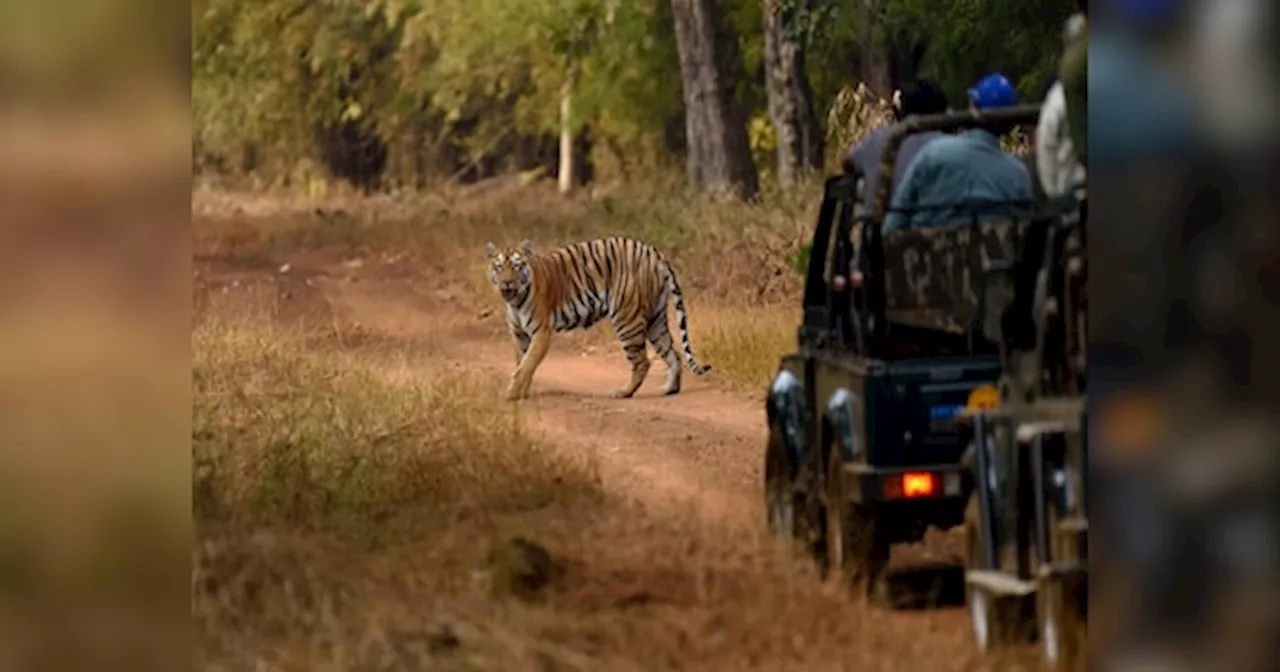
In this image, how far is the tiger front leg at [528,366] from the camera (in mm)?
3377

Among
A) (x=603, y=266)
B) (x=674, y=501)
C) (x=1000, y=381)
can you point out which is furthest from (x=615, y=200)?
(x=1000, y=381)

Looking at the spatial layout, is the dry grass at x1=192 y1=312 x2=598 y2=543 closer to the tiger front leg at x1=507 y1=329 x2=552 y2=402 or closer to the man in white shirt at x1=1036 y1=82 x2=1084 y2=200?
the tiger front leg at x1=507 y1=329 x2=552 y2=402

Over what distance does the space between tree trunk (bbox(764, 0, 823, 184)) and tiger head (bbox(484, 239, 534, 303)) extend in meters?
0.44

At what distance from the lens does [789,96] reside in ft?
11.3

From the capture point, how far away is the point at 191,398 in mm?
3139

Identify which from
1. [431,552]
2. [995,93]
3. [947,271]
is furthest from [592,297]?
[995,93]

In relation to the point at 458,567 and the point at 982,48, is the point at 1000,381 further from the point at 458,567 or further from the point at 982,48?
the point at 458,567

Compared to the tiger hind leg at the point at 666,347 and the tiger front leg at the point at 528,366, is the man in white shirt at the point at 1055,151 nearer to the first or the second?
the tiger hind leg at the point at 666,347

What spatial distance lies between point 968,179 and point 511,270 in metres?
0.79

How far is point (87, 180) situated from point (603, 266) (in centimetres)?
85

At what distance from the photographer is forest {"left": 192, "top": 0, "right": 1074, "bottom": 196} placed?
→ 330 cm

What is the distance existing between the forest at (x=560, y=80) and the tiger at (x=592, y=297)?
14cm

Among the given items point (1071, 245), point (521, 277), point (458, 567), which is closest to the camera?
point (1071, 245)

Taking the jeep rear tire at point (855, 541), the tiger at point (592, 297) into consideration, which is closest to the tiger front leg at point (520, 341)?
the tiger at point (592, 297)
